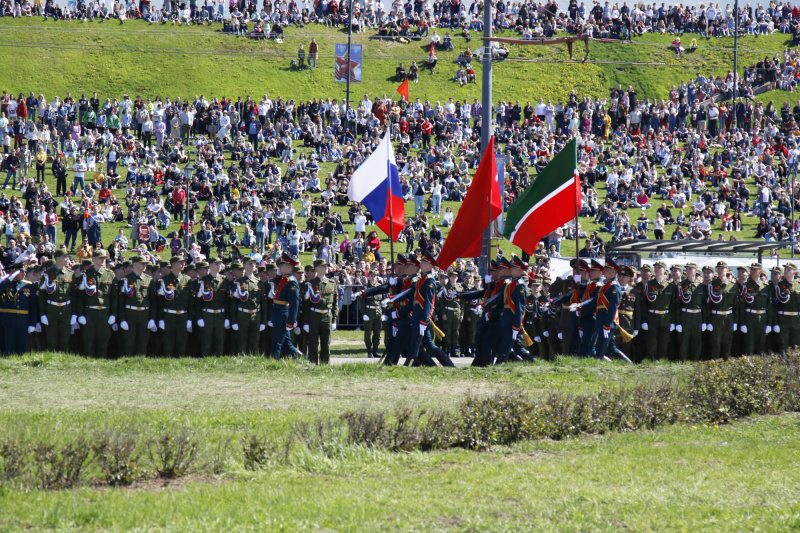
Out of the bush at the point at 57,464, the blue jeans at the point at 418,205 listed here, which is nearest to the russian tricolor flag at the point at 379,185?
the bush at the point at 57,464

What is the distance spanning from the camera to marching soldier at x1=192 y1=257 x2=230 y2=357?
15094 millimetres

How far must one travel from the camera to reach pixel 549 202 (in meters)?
15.2

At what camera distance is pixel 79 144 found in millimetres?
38906

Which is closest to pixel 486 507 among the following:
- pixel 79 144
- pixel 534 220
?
pixel 534 220

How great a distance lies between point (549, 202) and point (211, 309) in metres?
5.70

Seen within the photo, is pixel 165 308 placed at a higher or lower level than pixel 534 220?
lower

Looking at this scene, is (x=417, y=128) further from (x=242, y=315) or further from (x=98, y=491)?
(x=98, y=491)

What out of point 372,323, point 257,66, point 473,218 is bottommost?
point 372,323

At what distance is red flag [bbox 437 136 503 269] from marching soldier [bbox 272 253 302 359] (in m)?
2.43

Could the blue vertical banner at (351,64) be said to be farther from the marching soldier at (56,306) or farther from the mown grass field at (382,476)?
the mown grass field at (382,476)

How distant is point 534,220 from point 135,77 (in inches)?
1896

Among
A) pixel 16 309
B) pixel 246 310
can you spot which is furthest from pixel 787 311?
pixel 16 309

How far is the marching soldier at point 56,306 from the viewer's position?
47.1ft

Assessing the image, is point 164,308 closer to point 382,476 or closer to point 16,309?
point 16,309
